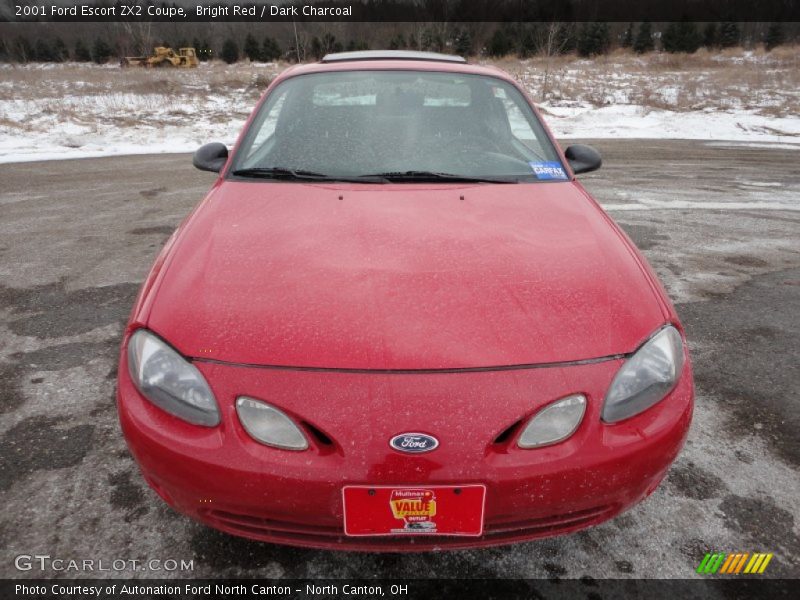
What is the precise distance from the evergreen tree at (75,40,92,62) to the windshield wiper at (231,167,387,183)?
58744 mm

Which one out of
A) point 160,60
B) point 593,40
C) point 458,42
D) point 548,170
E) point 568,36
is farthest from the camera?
point 458,42

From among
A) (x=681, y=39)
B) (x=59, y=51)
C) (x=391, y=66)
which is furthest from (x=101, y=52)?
(x=391, y=66)

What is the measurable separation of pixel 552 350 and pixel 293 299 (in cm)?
70

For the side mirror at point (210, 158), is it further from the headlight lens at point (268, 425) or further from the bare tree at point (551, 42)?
the bare tree at point (551, 42)

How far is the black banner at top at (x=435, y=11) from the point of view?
41031 mm

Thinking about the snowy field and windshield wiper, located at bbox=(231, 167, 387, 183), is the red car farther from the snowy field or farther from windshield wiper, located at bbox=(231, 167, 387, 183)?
the snowy field

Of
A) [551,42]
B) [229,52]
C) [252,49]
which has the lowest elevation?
[551,42]

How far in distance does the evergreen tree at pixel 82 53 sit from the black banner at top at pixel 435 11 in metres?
2.75

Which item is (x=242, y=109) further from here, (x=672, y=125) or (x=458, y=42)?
(x=458, y=42)

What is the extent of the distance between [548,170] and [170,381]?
1730 mm

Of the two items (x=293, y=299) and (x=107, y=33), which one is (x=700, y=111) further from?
(x=107, y=33)

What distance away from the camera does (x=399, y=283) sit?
1.48 metres

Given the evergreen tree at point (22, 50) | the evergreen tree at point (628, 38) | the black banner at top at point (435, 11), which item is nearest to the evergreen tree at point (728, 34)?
the black banner at top at point (435, 11)

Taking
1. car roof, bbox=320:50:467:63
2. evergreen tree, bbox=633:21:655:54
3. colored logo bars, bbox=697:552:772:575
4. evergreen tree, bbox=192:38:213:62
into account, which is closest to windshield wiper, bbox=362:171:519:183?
car roof, bbox=320:50:467:63
